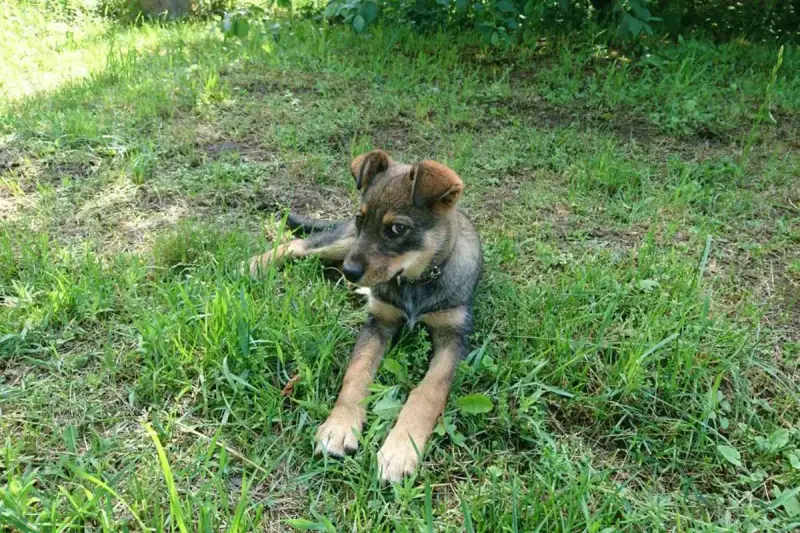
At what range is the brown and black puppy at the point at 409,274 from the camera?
2684 mm

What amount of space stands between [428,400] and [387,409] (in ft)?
0.65

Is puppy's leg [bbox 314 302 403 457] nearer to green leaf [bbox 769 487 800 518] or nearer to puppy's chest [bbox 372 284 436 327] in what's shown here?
puppy's chest [bbox 372 284 436 327]

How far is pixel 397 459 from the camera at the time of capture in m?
2.42

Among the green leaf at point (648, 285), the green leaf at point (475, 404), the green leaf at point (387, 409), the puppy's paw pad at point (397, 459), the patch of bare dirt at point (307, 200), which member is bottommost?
the patch of bare dirt at point (307, 200)

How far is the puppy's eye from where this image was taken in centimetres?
305

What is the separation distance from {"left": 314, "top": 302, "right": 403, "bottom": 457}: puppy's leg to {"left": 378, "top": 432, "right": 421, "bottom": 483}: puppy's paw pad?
0.15 meters

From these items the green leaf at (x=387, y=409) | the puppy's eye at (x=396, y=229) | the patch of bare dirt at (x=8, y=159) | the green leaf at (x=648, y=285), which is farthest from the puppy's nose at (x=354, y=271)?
the patch of bare dirt at (x=8, y=159)

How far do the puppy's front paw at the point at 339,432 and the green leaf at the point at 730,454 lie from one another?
5.08 ft

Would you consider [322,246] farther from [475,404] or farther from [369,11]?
[369,11]

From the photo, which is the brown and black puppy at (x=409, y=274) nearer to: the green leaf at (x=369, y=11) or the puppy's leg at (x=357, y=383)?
the puppy's leg at (x=357, y=383)

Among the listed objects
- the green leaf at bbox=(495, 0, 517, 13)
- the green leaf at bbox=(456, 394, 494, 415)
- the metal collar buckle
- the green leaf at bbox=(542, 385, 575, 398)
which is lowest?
the green leaf at bbox=(542, 385, 575, 398)

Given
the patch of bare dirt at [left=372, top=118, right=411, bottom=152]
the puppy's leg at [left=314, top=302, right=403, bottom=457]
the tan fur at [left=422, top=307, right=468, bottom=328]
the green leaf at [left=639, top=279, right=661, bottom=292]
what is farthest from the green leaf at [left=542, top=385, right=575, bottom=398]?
the patch of bare dirt at [left=372, top=118, right=411, bottom=152]

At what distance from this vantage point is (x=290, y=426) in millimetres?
2625

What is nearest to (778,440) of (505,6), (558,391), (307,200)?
(558,391)
